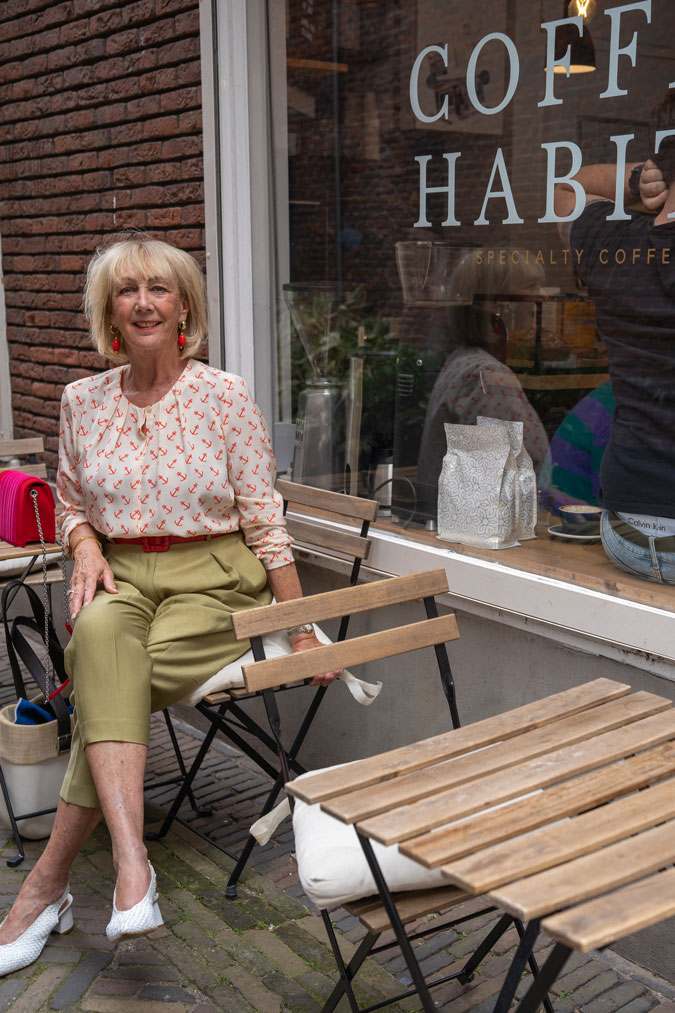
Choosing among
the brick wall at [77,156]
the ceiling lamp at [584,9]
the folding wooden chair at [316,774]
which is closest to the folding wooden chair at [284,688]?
the folding wooden chair at [316,774]

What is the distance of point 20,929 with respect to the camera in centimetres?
279

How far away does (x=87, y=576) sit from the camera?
121 inches

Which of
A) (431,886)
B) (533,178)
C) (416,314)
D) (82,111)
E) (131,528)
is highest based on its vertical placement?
(82,111)

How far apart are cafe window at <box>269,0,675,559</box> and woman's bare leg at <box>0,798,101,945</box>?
5.01 ft

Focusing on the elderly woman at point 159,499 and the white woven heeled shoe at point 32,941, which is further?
the elderly woman at point 159,499

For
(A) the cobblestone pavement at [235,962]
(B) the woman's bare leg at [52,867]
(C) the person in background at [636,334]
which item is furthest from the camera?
(C) the person in background at [636,334]

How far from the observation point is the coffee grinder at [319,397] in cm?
421

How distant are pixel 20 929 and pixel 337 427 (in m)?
2.19

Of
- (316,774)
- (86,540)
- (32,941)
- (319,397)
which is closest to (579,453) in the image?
(319,397)

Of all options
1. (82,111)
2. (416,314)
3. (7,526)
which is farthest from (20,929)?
(82,111)

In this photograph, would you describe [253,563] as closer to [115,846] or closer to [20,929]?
[115,846]

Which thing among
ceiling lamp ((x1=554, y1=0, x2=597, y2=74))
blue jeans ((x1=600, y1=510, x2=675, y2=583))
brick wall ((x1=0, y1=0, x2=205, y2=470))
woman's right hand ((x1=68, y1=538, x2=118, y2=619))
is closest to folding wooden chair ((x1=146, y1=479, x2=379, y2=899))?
woman's right hand ((x1=68, y1=538, x2=118, y2=619))

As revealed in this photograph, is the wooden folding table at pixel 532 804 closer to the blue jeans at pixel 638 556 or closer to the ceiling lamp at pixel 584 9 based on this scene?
the blue jeans at pixel 638 556

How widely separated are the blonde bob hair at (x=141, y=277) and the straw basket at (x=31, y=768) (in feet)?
3.92
